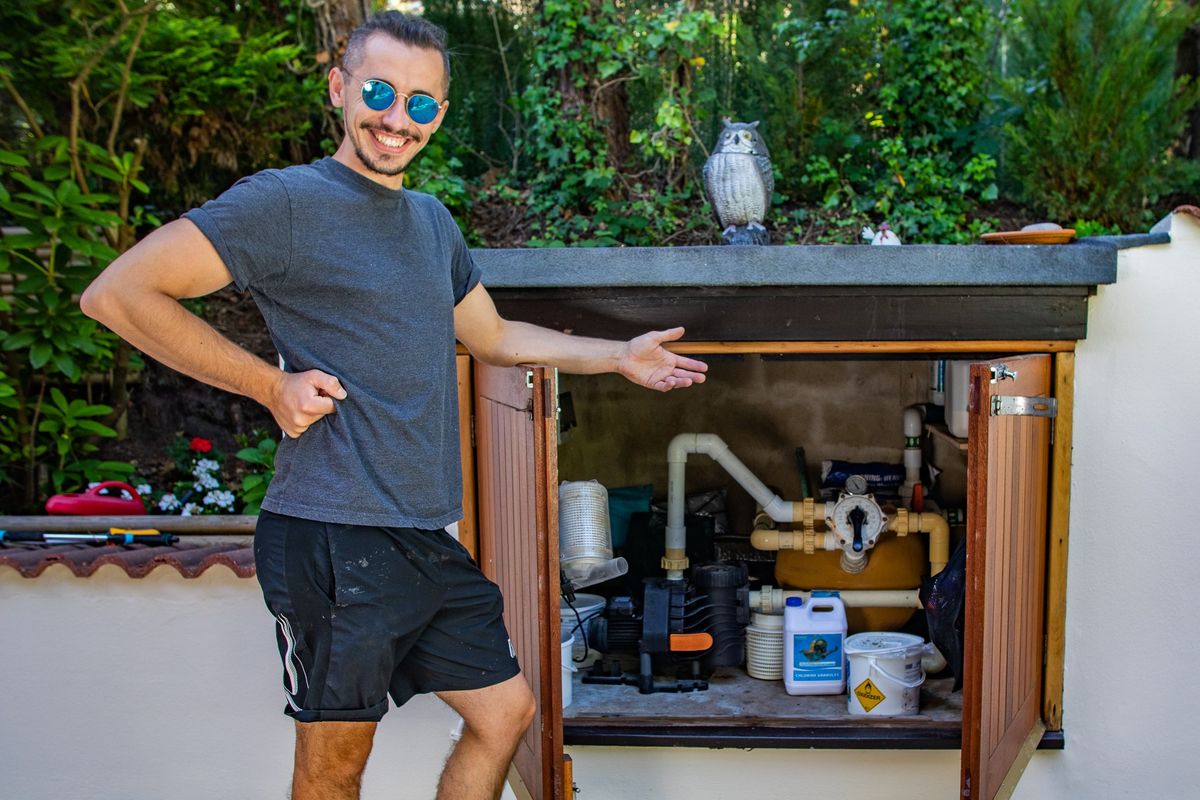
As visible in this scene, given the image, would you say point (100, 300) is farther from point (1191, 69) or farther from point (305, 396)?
point (1191, 69)

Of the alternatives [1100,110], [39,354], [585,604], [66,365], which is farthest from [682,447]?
[1100,110]

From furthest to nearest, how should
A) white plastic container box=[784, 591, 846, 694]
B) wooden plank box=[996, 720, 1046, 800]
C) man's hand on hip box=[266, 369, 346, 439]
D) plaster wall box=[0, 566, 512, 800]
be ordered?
white plastic container box=[784, 591, 846, 694] → plaster wall box=[0, 566, 512, 800] → wooden plank box=[996, 720, 1046, 800] → man's hand on hip box=[266, 369, 346, 439]

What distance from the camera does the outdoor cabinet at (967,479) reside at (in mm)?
2814

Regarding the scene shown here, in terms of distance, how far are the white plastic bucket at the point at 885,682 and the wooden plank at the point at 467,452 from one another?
54.1 inches

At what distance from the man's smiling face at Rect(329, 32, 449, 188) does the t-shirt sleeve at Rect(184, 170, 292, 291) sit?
210 millimetres

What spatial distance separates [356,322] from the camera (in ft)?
7.75

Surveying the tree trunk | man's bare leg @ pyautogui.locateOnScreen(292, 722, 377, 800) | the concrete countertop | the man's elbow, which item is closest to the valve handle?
the concrete countertop

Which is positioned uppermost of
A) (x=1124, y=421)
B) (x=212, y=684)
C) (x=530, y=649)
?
(x=1124, y=421)

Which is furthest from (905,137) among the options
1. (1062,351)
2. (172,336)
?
(172,336)

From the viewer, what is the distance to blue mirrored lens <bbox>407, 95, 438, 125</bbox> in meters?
2.46

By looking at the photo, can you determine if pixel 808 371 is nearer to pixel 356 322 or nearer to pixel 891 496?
pixel 891 496

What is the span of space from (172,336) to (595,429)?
10.3 ft

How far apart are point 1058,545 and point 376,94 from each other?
2407 millimetres

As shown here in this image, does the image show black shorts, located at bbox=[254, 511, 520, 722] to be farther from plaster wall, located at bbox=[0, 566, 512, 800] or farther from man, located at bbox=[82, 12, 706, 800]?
plaster wall, located at bbox=[0, 566, 512, 800]
